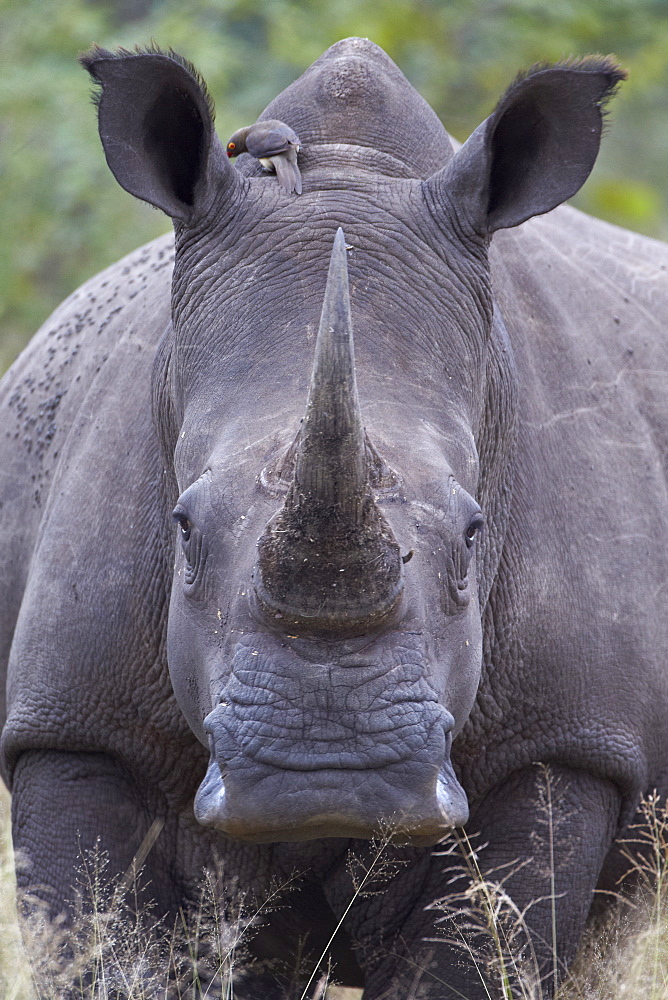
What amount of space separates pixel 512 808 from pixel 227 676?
145 centimetres

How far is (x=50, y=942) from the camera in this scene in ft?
15.3

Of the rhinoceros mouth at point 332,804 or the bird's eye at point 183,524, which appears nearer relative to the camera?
the rhinoceros mouth at point 332,804

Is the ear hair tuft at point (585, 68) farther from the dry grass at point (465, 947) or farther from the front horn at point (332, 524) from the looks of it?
the dry grass at point (465, 947)

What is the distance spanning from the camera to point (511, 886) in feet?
15.6

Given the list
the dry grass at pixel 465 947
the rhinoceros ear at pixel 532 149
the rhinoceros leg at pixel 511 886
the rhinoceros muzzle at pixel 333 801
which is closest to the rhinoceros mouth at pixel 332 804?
the rhinoceros muzzle at pixel 333 801

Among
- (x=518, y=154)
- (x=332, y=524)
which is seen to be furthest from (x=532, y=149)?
(x=332, y=524)

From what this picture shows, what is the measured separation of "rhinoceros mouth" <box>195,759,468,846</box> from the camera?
11.5 ft

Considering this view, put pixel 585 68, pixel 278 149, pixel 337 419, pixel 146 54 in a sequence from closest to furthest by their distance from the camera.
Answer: pixel 337 419 < pixel 146 54 < pixel 585 68 < pixel 278 149

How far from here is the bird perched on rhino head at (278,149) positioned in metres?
4.55

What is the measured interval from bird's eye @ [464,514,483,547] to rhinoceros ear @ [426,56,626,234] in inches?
39.7

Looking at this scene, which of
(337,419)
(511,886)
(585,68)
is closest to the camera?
(337,419)

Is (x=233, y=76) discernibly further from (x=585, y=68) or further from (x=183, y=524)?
(x=183, y=524)

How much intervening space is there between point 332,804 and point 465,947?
1382 mm

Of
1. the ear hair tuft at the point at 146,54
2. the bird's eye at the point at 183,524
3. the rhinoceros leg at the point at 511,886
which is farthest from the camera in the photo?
the rhinoceros leg at the point at 511,886
